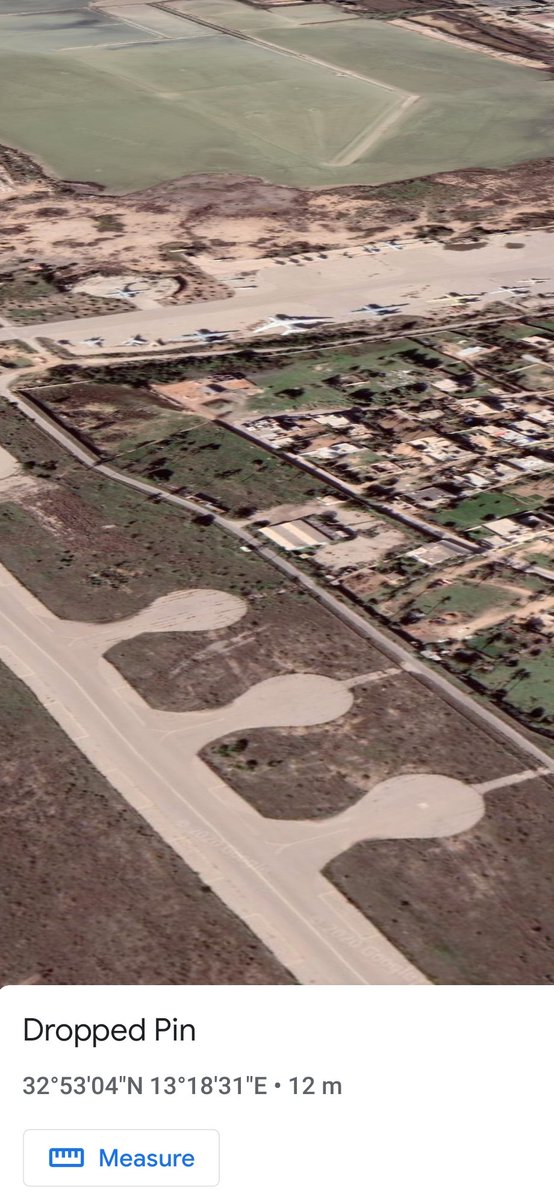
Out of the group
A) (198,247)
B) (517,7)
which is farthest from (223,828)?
(517,7)

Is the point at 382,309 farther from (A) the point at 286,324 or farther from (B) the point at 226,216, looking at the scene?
(B) the point at 226,216

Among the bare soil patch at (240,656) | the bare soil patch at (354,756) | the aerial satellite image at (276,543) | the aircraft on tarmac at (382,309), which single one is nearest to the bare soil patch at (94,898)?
the aerial satellite image at (276,543)

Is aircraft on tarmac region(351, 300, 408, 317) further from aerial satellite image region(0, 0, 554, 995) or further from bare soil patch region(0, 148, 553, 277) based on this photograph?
bare soil patch region(0, 148, 553, 277)

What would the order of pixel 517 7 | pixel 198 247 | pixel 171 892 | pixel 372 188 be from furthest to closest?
pixel 517 7, pixel 372 188, pixel 198 247, pixel 171 892

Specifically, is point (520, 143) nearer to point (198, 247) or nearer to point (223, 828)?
point (198, 247)

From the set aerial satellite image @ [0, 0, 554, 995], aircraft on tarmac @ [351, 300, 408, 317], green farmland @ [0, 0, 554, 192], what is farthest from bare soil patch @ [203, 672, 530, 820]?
green farmland @ [0, 0, 554, 192]

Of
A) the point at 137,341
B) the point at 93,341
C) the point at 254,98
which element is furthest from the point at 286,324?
the point at 254,98
